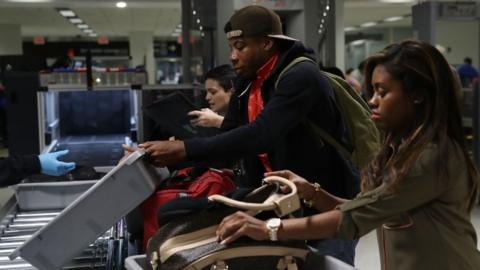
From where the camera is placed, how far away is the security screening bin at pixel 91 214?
148 cm

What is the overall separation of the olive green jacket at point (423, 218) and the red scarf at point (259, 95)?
550mm

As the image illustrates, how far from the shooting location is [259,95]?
6.15ft

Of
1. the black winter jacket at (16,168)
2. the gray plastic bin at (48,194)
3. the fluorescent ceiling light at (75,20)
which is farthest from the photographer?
the fluorescent ceiling light at (75,20)

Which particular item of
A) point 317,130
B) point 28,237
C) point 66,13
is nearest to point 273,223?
point 317,130

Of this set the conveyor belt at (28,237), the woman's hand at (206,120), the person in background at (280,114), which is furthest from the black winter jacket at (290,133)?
the conveyor belt at (28,237)

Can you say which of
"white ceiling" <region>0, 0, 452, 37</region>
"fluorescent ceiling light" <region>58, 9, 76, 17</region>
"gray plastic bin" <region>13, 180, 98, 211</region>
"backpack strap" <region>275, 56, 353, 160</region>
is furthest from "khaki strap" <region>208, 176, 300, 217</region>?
"fluorescent ceiling light" <region>58, 9, 76, 17</region>

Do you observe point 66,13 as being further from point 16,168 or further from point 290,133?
point 290,133

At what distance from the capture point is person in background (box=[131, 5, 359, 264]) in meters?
1.64

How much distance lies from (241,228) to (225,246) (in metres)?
0.07

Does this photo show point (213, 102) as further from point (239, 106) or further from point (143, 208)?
point (239, 106)

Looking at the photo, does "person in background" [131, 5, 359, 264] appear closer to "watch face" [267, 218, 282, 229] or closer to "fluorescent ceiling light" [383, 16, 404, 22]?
"watch face" [267, 218, 282, 229]

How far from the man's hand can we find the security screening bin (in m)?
0.03

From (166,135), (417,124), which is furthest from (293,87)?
(166,135)

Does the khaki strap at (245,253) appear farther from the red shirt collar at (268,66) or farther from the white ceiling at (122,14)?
the white ceiling at (122,14)
